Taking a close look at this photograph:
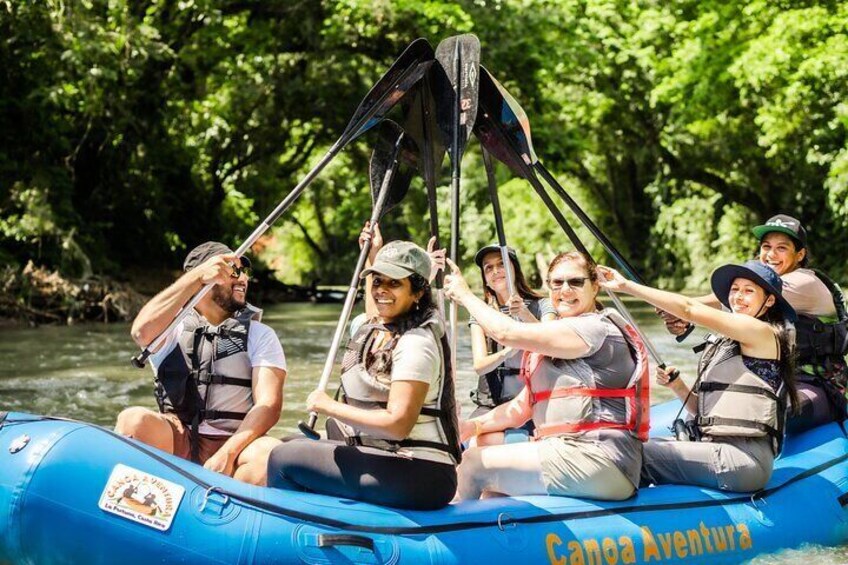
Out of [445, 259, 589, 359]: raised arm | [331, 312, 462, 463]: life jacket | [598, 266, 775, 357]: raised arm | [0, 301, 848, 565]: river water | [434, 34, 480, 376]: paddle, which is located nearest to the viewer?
[331, 312, 462, 463]: life jacket

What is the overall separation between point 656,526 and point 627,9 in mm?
13981

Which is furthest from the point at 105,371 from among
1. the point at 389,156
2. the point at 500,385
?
the point at 500,385

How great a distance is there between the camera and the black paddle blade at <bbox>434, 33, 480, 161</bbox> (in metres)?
4.80

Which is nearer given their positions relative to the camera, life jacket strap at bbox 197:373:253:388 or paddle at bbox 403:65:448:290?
life jacket strap at bbox 197:373:253:388

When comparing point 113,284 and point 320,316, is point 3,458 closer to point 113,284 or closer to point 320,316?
point 113,284

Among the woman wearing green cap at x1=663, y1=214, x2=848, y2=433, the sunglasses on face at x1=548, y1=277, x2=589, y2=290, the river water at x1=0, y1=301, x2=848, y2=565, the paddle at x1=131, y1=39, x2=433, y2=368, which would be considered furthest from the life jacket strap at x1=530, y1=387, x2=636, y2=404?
the paddle at x1=131, y1=39, x2=433, y2=368

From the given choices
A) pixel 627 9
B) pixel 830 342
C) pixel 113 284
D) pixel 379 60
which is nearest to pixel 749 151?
pixel 627 9

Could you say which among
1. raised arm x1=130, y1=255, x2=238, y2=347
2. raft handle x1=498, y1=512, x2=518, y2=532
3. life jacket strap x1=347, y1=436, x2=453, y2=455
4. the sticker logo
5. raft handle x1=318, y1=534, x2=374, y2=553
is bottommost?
raft handle x1=318, y1=534, x2=374, y2=553

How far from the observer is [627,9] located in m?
16.8

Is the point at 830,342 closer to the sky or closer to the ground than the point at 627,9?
closer to the ground

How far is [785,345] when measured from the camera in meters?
4.16

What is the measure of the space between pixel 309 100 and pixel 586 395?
1445cm

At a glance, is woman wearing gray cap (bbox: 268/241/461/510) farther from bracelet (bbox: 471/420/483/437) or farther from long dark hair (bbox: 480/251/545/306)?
long dark hair (bbox: 480/251/545/306)

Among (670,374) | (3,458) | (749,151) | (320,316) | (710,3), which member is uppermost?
(710,3)
